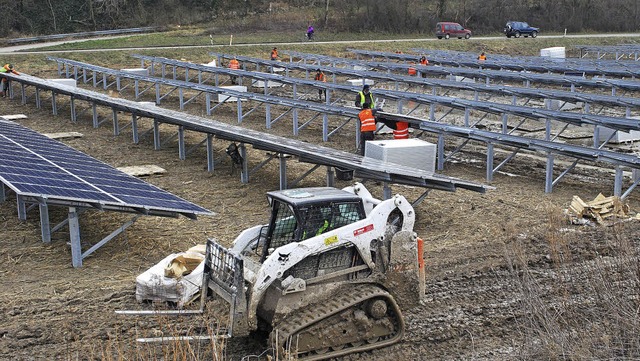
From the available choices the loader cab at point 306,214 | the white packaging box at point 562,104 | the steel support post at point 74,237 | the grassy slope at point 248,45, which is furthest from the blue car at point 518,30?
the loader cab at point 306,214

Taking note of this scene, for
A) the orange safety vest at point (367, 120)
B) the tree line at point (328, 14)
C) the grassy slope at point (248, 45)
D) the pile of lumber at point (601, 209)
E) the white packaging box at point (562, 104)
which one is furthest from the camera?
the tree line at point (328, 14)

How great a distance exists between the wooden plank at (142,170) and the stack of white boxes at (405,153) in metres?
4.99

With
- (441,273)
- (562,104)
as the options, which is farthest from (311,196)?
(562,104)

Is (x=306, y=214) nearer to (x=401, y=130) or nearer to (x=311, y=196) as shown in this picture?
(x=311, y=196)

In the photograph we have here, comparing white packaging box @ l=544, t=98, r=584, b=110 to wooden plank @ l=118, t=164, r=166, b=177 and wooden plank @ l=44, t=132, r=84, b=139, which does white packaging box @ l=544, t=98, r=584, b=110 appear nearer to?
wooden plank @ l=118, t=164, r=166, b=177

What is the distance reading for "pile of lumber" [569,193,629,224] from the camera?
1371cm

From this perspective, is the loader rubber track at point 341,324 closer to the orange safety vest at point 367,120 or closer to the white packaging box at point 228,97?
the orange safety vest at point 367,120

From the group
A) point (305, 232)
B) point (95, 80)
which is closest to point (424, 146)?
point (305, 232)

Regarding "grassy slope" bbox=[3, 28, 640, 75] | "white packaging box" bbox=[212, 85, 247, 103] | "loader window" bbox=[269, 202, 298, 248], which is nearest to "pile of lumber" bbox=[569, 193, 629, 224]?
"loader window" bbox=[269, 202, 298, 248]

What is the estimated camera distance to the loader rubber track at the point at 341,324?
8.59 m

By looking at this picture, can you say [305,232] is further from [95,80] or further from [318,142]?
[95,80]

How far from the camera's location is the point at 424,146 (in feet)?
54.1

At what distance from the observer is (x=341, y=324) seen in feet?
29.1

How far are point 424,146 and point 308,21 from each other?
38089 millimetres
